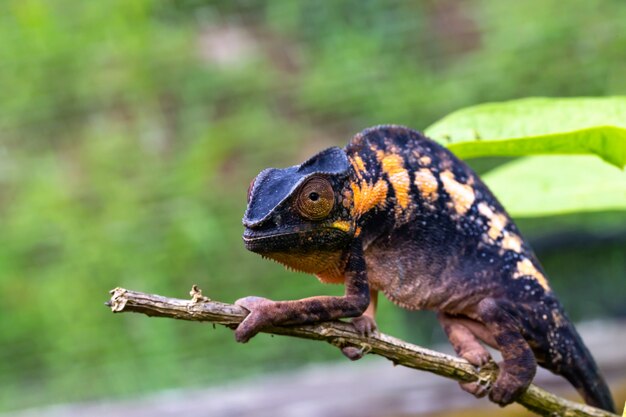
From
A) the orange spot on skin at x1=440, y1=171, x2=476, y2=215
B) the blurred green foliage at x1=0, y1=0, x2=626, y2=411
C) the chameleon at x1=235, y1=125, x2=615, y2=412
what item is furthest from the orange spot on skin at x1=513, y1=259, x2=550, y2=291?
the blurred green foliage at x1=0, y1=0, x2=626, y2=411

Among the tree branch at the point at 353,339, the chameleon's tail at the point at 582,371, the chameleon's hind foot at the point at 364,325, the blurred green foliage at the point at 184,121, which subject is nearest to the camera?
the tree branch at the point at 353,339

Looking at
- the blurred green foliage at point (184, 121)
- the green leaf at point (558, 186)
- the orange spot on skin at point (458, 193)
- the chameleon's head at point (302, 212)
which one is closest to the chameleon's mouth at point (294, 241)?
the chameleon's head at point (302, 212)

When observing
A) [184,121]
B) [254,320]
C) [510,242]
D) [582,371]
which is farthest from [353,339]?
[184,121]

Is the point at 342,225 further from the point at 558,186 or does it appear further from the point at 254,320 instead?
the point at 558,186

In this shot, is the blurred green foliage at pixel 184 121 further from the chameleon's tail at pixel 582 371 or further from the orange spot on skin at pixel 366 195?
the orange spot on skin at pixel 366 195

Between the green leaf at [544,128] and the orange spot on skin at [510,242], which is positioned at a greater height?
the green leaf at [544,128]

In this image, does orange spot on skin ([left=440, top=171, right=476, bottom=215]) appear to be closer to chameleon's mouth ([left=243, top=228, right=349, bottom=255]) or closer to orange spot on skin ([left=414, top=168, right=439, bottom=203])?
orange spot on skin ([left=414, top=168, right=439, bottom=203])

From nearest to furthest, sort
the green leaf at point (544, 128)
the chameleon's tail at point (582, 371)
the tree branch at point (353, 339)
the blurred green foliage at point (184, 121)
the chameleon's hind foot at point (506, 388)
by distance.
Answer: the tree branch at point (353, 339)
the green leaf at point (544, 128)
the chameleon's hind foot at point (506, 388)
the chameleon's tail at point (582, 371)
the blurred green foliage at point (184, 121)
